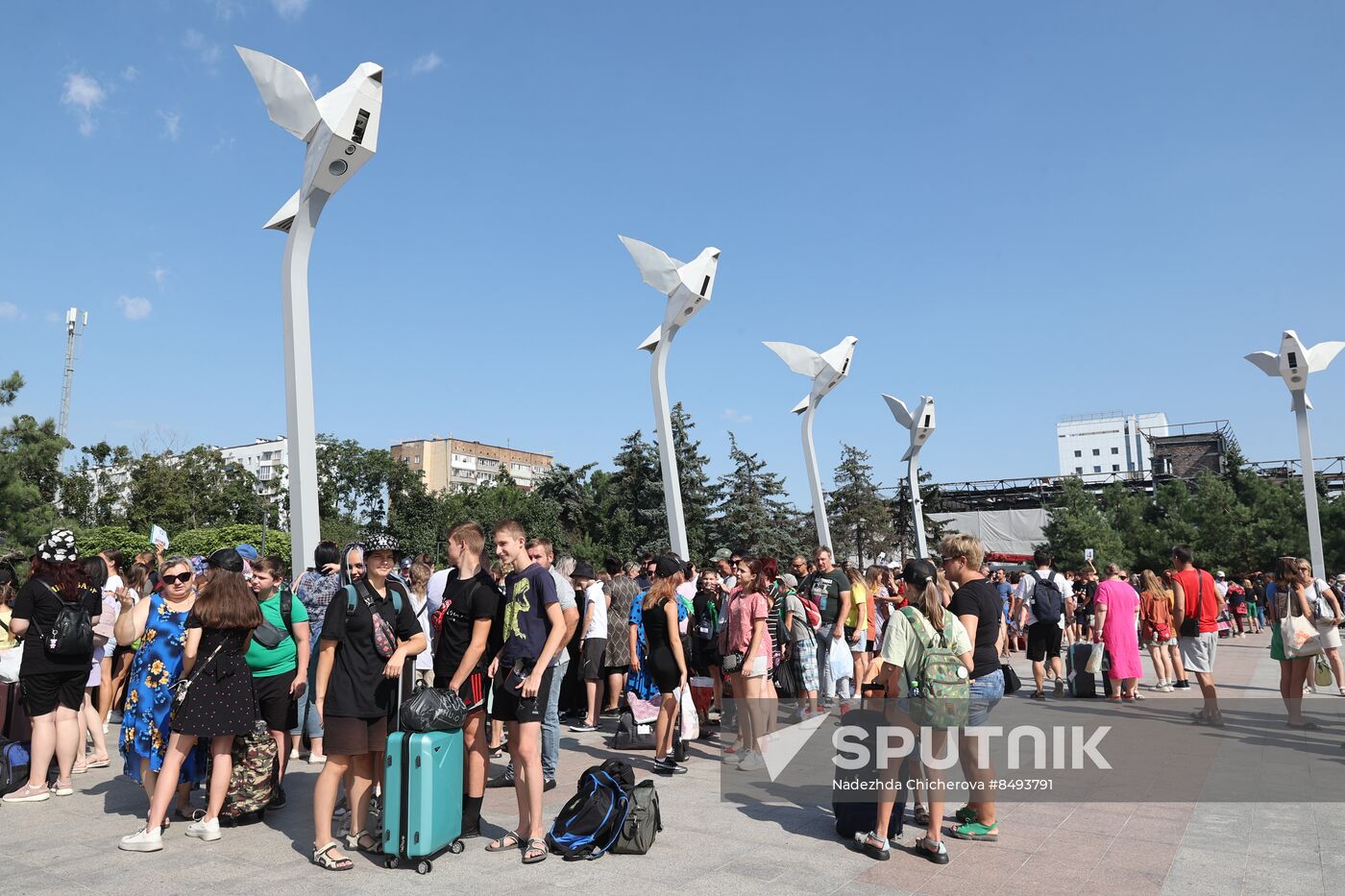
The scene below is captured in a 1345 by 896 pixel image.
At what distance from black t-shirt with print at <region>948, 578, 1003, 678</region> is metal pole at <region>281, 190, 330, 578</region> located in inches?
291

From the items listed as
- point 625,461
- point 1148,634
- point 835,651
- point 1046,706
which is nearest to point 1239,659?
point 1148,634

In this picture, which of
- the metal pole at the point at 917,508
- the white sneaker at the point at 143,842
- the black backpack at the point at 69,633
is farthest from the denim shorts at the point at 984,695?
the metal pole at the point at 917,508

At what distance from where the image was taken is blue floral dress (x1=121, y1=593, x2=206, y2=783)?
5.58 meters

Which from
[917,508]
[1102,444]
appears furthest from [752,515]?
[1102,444]

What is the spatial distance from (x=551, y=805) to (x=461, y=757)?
1.28m

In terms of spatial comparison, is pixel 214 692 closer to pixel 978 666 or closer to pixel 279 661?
pixel 279 661

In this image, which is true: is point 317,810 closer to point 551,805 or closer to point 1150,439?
point 551,805

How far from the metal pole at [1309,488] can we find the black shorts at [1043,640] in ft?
33.4

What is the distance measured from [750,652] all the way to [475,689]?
2.53 metres

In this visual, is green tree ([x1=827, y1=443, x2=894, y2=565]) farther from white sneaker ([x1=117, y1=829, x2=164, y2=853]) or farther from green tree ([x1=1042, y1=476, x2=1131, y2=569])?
white sneaker ([x1=117, y1=829, x2=164, y2=853])

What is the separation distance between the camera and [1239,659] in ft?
56.6

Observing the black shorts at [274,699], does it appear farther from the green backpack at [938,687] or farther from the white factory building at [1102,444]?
the white factory building at [1102,444]

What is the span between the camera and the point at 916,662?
4992mm

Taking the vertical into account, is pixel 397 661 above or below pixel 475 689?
above
